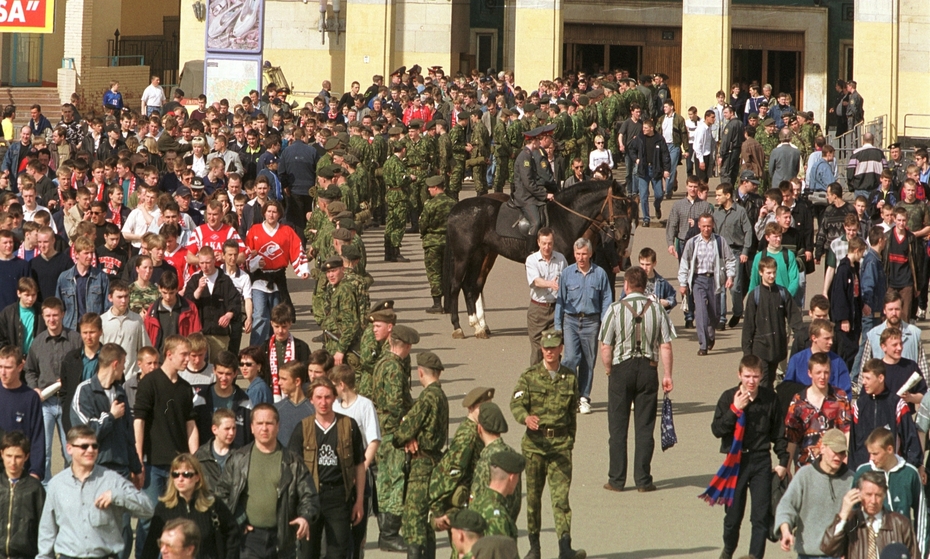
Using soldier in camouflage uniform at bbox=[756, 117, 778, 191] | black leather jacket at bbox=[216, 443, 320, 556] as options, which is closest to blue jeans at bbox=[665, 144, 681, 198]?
soldier in camouflage uniform at bbox=[756, 117, 778, 191]

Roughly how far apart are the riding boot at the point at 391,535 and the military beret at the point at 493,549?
3.82 meters

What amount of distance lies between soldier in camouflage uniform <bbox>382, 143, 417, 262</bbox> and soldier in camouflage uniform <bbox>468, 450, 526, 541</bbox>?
14.2 meters

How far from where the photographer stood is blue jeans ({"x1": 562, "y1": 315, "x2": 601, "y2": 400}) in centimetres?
1470

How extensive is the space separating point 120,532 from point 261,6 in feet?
76.8

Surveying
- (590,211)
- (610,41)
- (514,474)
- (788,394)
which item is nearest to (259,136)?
(590,211)

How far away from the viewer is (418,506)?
10195mm

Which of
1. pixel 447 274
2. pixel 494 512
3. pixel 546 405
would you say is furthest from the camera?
pixel 447 274

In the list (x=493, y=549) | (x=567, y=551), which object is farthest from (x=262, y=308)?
(x=493, y=549)

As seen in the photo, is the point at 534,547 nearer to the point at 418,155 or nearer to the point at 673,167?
the point at 418,155

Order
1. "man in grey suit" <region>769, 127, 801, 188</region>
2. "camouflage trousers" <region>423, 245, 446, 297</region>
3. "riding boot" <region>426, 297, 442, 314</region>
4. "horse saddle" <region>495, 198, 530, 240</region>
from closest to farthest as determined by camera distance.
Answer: "horse saddle" <region>495, 198, 530, 240</region> → "camouflage trousers" <region>423, 245, 446, 297</region> → "riding boot" <region>426, 297, 442, 314</region> → "man in grey suit" <region>769, 127, 801, 188</region>

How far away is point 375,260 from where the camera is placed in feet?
81.7

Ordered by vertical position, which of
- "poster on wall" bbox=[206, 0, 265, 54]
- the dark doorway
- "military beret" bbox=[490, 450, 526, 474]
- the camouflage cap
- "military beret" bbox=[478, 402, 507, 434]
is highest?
the dark doorway

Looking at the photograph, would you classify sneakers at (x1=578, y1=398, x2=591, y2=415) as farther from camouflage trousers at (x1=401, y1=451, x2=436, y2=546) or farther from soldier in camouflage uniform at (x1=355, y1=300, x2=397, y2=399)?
camouflage trousers at (x1=401, y1=451, x2=436, y2=546)

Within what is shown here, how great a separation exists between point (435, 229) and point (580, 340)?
18.1ft
